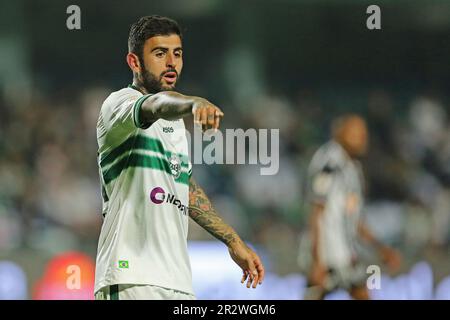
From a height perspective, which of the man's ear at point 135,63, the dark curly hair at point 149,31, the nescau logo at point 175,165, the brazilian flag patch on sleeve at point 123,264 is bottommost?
the brazilian flag patch on sleeve at point 123,264

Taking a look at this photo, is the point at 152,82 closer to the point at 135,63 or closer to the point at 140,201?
the point at 135,63

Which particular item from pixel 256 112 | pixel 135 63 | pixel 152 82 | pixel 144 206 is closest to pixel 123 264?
pixel 144 206

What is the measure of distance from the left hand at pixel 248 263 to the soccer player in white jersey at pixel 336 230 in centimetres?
259

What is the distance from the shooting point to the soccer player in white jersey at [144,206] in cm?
413

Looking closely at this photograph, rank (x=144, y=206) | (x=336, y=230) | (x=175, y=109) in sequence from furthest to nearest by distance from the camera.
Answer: (x=336, y=230), (x=144, y=206), (x=175, y=109)

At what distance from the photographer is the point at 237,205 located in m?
8.39

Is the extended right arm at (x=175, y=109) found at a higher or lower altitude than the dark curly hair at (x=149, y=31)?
lower

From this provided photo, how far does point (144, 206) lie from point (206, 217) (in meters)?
0.47

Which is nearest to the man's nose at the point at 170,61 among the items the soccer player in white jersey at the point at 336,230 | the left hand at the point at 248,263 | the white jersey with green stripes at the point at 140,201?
the white jersey with green stripes at the point at 140,201

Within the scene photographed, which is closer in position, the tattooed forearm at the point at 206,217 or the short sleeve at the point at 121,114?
the short sleeve at the point at 121,114

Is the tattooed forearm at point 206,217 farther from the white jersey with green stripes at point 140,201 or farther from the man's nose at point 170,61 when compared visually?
the man's nose at point 170,61

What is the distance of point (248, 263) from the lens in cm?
441

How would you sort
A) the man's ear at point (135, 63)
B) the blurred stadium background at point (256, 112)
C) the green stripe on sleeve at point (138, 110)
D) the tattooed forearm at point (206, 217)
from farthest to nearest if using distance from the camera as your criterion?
the blurred stadium background at point (256, 112)
the man's ear at point (135, 63)
the tattooed forearm at point (206, 217)
the green stripe on sleeve at point (138, 110)
